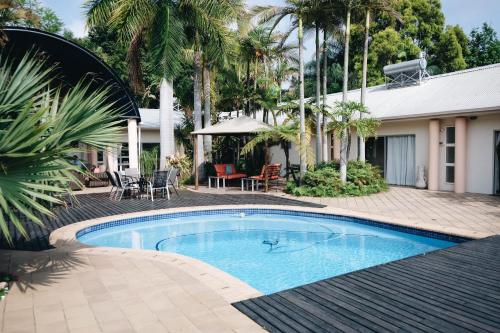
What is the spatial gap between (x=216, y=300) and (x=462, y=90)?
13.7 meters

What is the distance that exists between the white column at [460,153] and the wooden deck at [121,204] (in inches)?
218

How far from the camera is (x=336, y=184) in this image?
12.7 m

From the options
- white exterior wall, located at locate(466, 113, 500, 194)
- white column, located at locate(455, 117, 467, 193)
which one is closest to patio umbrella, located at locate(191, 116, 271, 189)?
white column, located at locate(455, 117, 467, 193)

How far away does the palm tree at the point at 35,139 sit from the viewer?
315cm

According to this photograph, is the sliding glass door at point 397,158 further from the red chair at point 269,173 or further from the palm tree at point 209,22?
the palm tree at point 209,22

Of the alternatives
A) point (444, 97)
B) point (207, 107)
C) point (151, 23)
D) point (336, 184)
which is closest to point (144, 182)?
point (207, 107)

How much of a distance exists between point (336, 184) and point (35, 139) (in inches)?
421

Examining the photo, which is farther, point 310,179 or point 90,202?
point 310,179

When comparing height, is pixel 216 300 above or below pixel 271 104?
below

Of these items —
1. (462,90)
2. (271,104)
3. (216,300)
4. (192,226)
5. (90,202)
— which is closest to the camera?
(216,300)

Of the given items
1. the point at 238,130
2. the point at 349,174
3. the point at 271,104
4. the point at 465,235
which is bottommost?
the point at 465,235

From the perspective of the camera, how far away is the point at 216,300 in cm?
408

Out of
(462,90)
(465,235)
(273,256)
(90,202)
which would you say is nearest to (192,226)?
(273,256)

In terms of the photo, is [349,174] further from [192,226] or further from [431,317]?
[431,317]
